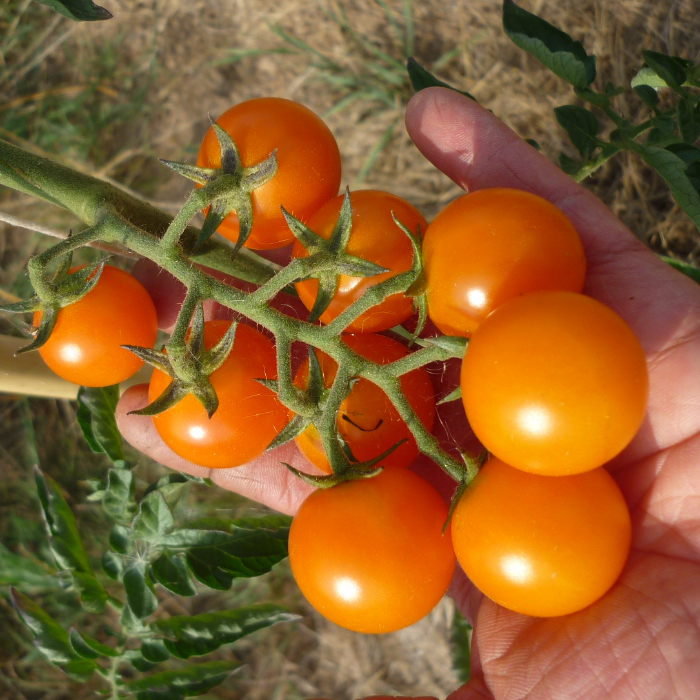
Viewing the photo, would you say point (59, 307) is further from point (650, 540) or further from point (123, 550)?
point (650, 540)

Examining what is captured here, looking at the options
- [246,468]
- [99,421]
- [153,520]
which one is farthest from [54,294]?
[246,468]

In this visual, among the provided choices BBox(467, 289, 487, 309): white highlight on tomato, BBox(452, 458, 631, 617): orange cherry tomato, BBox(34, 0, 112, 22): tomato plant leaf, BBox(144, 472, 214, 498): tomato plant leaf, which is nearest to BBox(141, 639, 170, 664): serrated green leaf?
BBox(144, 472, 214, 498): tomato plant leaf

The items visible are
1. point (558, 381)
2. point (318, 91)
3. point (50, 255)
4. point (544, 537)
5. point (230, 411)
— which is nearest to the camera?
point (558, 381)

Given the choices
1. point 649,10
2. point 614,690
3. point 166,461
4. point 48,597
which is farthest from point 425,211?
point 48,597

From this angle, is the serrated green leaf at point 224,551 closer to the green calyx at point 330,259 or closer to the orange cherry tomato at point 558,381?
the green calyx at point 330,259

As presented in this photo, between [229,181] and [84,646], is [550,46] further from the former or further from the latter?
[84,646]
